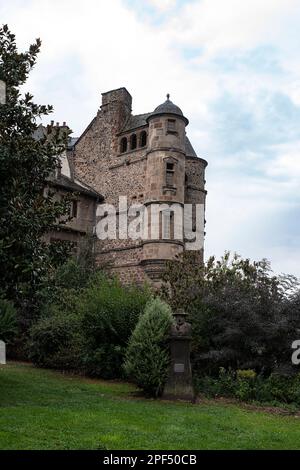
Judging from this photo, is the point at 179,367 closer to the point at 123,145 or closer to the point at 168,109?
the point at 168,109

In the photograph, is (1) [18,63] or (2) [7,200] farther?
(1) [18,63]

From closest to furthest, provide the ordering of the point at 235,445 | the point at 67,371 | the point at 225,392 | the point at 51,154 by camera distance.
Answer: the point at 235,445 < the point at 51,154 < the point at 225,392 < the point at 67,371

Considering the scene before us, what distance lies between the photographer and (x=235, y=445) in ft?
23.7

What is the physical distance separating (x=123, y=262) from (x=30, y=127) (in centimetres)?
1795

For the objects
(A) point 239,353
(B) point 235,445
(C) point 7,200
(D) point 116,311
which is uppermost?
(C) point 7,200

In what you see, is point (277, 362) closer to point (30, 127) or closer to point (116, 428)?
point (116, 428)

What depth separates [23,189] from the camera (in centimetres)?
1087

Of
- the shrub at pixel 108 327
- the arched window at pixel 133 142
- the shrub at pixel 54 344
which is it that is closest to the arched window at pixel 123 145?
the arched window at pixel 133 142

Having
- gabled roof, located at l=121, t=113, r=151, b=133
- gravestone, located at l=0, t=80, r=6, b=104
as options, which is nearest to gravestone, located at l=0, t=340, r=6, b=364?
gravestone, located at l=0, t=80, r=6, b=104

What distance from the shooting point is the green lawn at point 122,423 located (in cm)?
697

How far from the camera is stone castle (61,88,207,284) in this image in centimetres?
2748

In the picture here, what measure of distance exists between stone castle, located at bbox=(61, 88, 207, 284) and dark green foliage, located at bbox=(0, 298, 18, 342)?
9.17 metres
